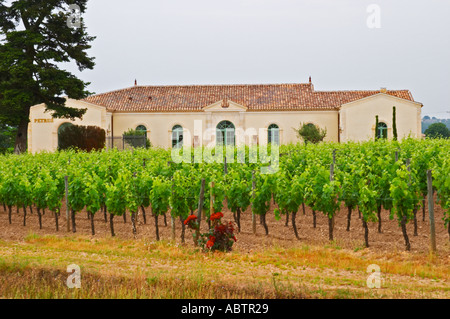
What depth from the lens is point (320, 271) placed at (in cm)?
826

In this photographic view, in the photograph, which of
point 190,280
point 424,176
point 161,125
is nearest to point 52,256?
point 190,280

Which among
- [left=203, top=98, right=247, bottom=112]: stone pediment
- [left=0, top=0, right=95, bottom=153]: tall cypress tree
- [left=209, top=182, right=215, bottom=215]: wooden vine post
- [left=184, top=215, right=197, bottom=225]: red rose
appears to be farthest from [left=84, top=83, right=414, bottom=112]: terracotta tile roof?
[left=184, top=215, right=197, bottom=225]: red rose

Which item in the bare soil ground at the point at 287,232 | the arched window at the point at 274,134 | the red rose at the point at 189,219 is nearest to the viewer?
the red rose at the point at 189,219

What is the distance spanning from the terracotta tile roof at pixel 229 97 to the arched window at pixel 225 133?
173 centimetres

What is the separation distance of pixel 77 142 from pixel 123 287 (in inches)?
897

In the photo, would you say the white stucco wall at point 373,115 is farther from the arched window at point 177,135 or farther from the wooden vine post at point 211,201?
the wooden vine post at point 211,201

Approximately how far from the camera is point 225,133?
34594 millimetres

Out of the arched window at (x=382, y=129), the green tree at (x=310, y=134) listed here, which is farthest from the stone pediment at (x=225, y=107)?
the arched window at (x=382, y=129)

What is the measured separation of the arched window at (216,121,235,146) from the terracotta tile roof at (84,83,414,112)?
1727mm

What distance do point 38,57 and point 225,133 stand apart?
13.4m

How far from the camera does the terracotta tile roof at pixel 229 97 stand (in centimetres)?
3488

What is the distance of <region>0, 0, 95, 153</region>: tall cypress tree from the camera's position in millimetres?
25844

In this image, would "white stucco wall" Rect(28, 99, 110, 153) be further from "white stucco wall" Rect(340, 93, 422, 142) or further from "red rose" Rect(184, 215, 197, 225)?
"red rose" Rect(184, 215, 197, 225)

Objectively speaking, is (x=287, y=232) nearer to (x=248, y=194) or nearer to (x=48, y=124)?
(x=248, y=194)
